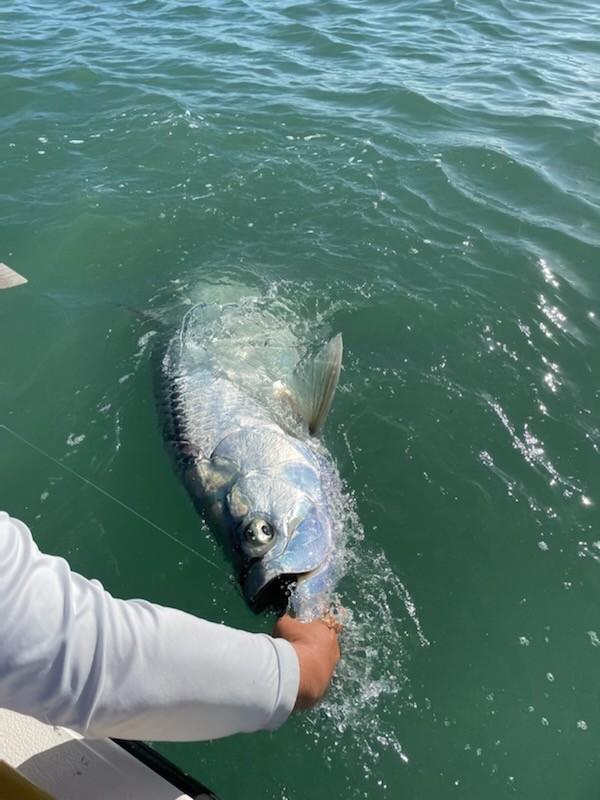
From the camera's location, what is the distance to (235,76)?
8555 mm

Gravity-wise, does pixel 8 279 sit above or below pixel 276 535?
above

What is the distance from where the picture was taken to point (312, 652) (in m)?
2.08

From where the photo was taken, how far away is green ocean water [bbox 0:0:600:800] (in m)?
A: 2.70

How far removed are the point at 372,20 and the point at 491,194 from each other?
21.6ft

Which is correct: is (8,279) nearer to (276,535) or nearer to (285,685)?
(276,535)

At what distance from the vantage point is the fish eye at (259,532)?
9.46 feet

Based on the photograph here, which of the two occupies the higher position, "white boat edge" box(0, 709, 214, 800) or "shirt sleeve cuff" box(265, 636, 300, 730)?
"shirt sleeve cuff" box(265, 636, 300, 730)

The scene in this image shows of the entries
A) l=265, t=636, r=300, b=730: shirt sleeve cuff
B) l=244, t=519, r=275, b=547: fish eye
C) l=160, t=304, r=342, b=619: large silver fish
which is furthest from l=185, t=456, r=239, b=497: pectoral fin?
l=265, t=636, r=300, b=730: shirt sleeve cuff

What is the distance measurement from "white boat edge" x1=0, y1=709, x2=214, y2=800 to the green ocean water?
0.73 m

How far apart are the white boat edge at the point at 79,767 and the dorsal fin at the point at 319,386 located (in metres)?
2.09

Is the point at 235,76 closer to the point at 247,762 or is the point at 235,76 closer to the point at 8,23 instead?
the point at 8,23

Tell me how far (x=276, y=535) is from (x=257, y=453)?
61 centimetres

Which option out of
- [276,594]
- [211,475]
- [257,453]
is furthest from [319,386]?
[276,594]

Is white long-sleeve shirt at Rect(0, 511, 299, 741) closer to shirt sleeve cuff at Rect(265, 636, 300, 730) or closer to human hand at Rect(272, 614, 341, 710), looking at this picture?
shirt sleeve cuff at Rect(265, 636, 300, 730)
